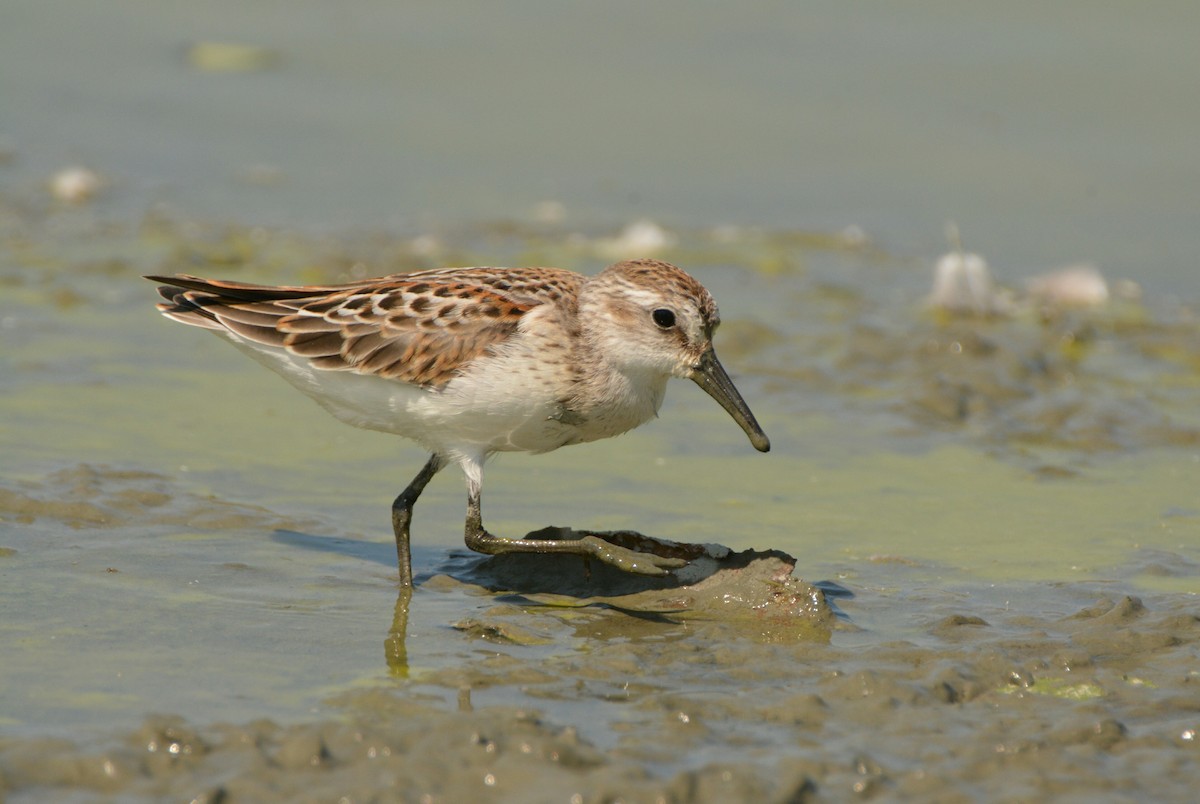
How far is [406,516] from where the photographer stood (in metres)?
7.23

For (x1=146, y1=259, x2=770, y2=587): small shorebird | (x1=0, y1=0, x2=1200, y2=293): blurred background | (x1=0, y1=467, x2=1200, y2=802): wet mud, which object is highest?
(x1=0, y1=0, x2=1200, y2=293): blurred background

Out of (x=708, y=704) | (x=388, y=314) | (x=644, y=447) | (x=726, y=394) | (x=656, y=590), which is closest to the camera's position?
(x=708, y=704)

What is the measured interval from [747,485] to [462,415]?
229 centimetres

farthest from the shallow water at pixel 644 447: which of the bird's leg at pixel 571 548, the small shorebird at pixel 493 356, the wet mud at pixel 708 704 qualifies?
the small shorebird at pixel 493 356

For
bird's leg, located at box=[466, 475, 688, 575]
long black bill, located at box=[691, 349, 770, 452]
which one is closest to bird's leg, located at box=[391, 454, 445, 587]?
bird's leg, located at box=[466, 475, 688, 575]

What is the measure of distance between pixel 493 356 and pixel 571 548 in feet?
3.05

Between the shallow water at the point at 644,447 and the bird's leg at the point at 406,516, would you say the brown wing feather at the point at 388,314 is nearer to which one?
the bird's leg at the point at 406,516

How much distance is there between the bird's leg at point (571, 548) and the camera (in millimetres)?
6875

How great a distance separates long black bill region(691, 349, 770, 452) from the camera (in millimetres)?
7359

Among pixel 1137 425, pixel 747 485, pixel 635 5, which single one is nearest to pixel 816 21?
pixel 635 5

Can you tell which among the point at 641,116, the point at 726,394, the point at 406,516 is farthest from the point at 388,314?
the point at 641,116

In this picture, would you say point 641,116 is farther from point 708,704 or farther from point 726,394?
point 708,704

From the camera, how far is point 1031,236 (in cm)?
1401

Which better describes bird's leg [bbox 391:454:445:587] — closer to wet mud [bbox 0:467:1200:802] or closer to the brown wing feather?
wet mud [bbox 0:467:1200:802]
